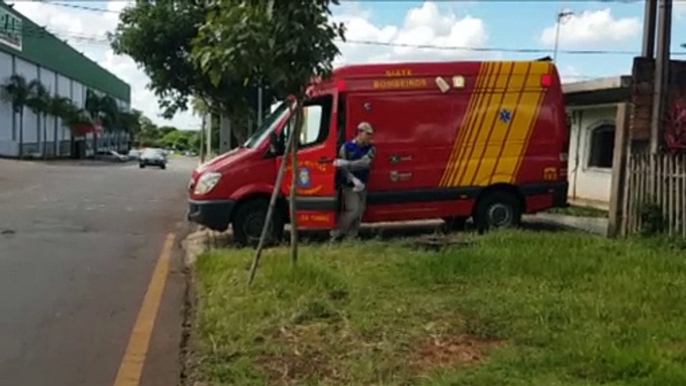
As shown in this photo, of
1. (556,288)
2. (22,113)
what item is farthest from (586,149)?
(22,113)

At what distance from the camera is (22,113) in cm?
5841

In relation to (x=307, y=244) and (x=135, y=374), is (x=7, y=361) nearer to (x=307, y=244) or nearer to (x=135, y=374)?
(x=135, y=374)

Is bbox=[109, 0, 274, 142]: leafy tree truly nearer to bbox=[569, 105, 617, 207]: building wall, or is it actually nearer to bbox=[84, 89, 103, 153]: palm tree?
bbox=[569, 105, 617, 207]: building wall

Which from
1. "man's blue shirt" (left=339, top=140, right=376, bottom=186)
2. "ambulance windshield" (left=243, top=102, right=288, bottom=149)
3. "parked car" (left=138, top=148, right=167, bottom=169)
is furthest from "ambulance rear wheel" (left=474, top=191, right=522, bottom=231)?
"parked car" (left=138, top=148, right=167, bottom=169)

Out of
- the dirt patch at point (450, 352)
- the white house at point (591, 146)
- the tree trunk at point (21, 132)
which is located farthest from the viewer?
the tree trunk at point (21, 132)

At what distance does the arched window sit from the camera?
1873 cm

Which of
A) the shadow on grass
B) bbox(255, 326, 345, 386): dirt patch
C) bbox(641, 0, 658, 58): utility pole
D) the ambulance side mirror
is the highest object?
bbox(641, 0, 658, 58): utility pole

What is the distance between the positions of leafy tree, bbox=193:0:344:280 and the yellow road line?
3.35 feet

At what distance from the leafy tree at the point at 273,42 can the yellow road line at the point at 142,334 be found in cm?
102

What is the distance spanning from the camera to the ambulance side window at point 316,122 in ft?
38.2

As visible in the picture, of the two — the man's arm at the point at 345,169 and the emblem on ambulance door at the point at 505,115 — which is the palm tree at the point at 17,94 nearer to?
the man's arm at the point at 345,169

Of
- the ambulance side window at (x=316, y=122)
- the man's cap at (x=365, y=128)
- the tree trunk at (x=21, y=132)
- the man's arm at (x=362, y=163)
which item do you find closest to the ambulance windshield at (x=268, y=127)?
the ambulance side window at (x=316, y=122)

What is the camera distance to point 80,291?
8312mm

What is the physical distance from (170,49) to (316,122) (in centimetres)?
1520
